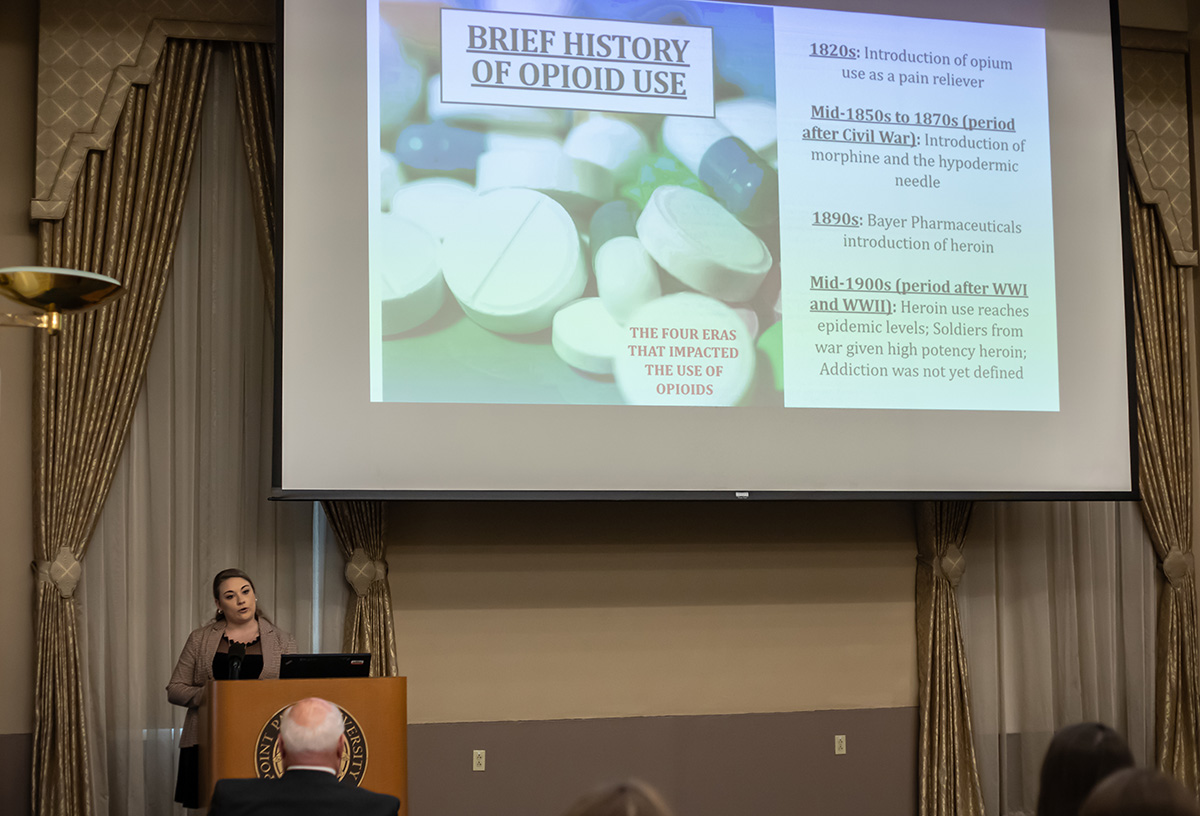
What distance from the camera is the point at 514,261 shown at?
4715 millimetres

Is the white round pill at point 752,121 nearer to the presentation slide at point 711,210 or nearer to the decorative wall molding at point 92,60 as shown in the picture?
the presentation slide at point 711,210

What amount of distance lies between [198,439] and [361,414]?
2.73ft

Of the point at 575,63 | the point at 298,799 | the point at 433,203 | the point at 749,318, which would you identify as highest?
the point at 575,63

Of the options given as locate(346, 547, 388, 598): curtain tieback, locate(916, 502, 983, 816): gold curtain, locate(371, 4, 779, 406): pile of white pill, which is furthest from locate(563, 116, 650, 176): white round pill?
locate(916, 502, 983, 816): gold curtain

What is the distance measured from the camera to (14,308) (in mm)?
4934

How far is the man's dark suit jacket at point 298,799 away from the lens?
7.55 feet

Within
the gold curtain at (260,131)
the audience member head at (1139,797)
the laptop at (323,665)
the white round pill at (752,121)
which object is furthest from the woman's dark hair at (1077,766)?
the gold curtain at (260,131)

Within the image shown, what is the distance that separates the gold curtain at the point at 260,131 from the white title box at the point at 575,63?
83 cm

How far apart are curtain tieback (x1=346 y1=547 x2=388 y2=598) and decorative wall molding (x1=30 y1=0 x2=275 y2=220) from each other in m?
1.84

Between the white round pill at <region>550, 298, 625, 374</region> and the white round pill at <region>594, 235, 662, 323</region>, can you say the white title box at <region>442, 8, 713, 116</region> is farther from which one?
the white round pill at <region>550, 298, 625, 374</region>

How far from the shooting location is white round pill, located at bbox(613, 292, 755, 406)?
476cm

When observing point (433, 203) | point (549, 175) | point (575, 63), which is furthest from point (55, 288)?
point (575, 63)

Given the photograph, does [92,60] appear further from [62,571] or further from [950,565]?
[950,565]

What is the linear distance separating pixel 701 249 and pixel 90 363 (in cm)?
257
